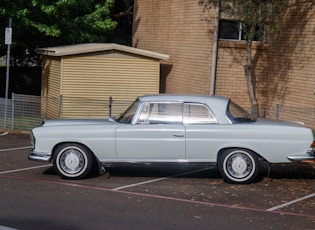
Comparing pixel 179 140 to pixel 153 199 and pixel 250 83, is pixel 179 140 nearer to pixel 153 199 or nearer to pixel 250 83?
pixel 153 199

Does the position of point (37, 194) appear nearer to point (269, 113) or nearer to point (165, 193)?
point (165, 193)

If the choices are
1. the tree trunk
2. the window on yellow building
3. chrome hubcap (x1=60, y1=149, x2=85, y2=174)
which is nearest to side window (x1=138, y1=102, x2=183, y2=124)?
chrome hubcap (x1=60, y1=149, x2=85, y2=174)

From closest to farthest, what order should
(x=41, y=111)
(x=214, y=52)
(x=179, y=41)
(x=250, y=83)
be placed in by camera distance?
(x=41, y=111) < (x=250, y=83) < (x=214, y=52) < (x=179, y=41)

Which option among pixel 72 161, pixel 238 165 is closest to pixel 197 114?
pixel 238 165

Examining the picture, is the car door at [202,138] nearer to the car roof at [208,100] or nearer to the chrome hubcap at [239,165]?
the car roof at [208,100]

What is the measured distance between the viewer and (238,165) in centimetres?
1112

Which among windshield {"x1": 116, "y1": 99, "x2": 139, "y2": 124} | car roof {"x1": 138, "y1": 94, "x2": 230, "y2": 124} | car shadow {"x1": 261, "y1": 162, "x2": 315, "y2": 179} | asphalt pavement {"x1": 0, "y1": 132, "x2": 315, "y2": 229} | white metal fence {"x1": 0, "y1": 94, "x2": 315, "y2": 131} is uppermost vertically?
car roof {"x1": 138, "y1": 94, "x2": 230, "y2": 124}

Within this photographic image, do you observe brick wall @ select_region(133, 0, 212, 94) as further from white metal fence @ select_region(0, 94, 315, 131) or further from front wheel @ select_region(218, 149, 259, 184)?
front wheel @ select_region(218, 149, 259, 184)

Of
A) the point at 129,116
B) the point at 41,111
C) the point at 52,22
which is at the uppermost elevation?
the point at 52,22

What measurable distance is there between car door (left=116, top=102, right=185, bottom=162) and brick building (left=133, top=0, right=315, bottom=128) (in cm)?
Answer: 782

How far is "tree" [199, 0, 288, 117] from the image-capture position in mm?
18734

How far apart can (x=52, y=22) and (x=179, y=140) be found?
14.2m

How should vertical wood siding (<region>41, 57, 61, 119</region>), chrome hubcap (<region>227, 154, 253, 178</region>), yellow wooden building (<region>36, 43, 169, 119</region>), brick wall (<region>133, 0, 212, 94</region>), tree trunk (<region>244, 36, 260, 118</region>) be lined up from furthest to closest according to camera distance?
1. brick wall (<region>133, 0, 212, 94</region>)
2. yellow wooden building (<region>36, 43, 169, 119</region>)
3. tree trunk (<region>244, 36, 260, 118</region>)
4. vertical wood siding (<region>41, 57, 61, 119</region>)
5. chrome hubcap (<region>227, 154, 253, 178</region>)

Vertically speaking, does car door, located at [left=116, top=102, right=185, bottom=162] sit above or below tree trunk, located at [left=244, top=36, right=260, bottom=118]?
below
